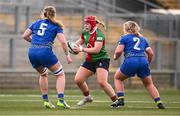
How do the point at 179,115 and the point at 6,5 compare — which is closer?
the point at 179,115

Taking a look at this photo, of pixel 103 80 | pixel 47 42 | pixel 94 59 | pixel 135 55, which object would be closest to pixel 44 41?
pixel 47 42

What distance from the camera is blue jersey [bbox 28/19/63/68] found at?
1761cm

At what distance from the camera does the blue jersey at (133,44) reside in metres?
17.9

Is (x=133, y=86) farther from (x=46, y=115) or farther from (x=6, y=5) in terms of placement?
(x=46, y=115)

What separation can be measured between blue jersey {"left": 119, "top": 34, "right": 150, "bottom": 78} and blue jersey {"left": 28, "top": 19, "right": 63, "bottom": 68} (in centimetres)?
144

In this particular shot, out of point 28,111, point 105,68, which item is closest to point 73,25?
point 105,68

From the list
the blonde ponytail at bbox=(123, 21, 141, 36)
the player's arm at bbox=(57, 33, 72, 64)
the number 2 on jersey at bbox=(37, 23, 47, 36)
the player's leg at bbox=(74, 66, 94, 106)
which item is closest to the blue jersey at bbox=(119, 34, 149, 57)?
the blonde ponytail at bbox=(123, 21, 141, 36)

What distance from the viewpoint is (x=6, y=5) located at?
31.8 metres

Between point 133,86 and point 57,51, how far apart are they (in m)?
3.00

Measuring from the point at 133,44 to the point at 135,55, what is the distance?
247mm

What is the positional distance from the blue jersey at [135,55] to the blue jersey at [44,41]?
4.74 feet

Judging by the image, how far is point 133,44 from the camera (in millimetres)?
17938

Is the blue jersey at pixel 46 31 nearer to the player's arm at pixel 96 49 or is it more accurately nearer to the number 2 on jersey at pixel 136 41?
the player's arm at pixel 96 49

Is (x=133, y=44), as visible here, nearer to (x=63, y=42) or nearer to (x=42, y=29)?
(x=63, y=42)
